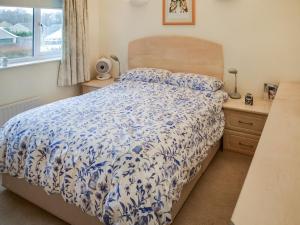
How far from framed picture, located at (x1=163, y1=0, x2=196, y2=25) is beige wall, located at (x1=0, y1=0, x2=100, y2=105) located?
1122 millimetres

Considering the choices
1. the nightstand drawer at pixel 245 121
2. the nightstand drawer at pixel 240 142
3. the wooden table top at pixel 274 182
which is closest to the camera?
the wooden table top at pixel 274 182

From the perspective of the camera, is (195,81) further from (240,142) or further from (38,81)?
(38,81)

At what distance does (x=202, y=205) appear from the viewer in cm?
221

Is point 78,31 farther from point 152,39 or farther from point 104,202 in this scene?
point 104,202

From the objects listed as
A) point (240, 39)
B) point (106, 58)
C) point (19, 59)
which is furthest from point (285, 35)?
point (19, 59)

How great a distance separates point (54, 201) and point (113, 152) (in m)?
0.65

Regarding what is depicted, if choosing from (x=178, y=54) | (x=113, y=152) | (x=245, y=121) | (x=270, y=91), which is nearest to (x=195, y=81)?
(x=178, y=54)

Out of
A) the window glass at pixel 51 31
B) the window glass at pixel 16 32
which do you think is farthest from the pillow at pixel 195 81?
the window glass at pixel 16 32

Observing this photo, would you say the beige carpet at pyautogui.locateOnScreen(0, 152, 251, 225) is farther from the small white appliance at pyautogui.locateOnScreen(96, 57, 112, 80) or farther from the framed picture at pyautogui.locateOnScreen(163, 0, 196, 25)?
the small white appliance at pyautogui.locateOnScreen(96, 57, 112, 80)

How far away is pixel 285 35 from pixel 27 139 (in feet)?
9.12

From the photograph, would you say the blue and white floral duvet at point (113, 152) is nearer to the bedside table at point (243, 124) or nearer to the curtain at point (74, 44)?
the bedside table at point (243, 124)

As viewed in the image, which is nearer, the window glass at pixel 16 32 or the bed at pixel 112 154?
the bed at pixel 112 154

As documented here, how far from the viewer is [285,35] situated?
115 inches

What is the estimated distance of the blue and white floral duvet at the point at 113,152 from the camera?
4.99ft
